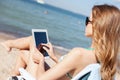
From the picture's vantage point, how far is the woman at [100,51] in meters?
2.94

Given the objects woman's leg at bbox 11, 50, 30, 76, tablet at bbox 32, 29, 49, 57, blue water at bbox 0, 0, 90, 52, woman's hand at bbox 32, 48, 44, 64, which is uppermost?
tablet at bbox 32, 29, 49, 57

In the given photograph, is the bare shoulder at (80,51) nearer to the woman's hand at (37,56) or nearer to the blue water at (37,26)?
the woman's hand at (37,56)

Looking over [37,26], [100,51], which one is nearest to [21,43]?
[100,51]

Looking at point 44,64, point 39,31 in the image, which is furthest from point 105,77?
point 39,31

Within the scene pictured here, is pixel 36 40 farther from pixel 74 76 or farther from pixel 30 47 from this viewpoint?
pixel 74 76

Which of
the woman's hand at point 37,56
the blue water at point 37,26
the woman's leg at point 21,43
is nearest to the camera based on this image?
the woman's hand at point 37,56

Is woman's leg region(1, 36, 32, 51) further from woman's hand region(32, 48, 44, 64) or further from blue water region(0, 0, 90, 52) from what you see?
blue water region(0, 0, 90, 52)

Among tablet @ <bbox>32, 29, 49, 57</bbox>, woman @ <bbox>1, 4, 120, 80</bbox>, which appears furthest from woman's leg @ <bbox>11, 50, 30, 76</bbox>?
woman @ <bbox>1, 4, 120, 80</bbox>

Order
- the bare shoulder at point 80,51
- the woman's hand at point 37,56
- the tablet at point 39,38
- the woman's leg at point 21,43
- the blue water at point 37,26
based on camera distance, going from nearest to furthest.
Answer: the bare shoulder at point 80,51 → the woman's hand at point 37,56 → the tablet at point 39,38 → the woman's leg at point 21,43 → the blue water at point 37,26

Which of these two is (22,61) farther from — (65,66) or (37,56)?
(65,66)

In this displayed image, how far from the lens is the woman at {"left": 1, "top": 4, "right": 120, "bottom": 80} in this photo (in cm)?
294

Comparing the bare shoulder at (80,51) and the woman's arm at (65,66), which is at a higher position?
the bare shoulder at (80,51)

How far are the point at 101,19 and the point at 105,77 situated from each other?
0.47 m

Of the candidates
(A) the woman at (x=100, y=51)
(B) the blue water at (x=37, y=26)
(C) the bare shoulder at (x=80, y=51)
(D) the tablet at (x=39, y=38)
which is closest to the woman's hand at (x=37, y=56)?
(D) the tablet at (x=39, y=38)
